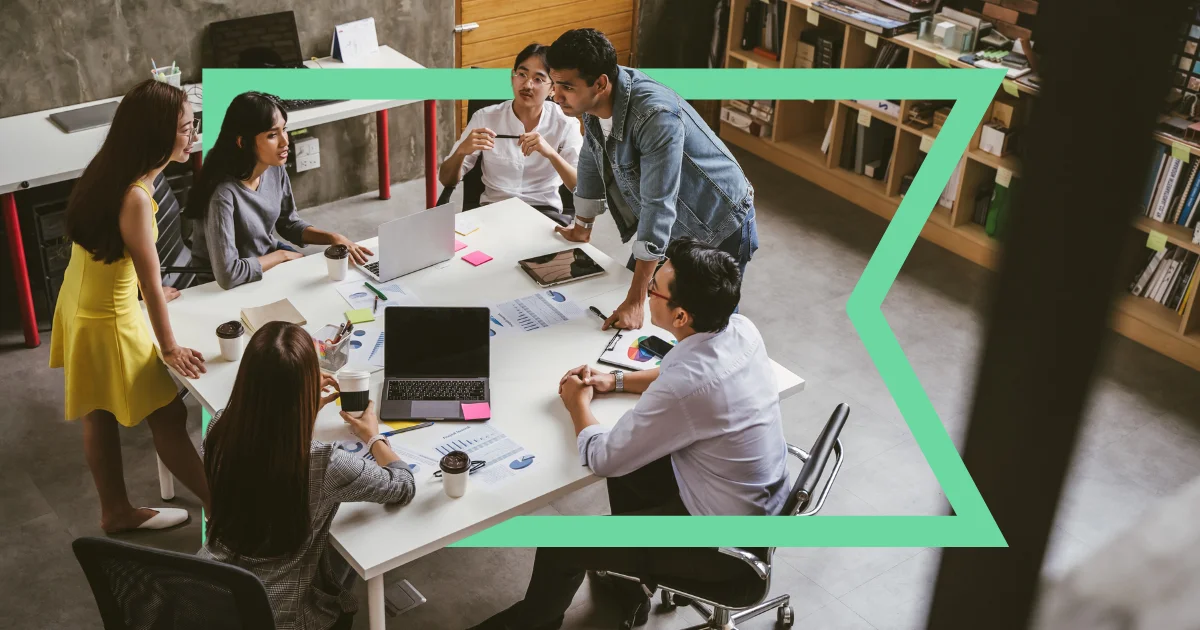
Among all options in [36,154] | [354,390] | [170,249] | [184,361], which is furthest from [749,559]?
[36,154]

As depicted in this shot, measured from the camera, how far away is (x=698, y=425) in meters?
2.46

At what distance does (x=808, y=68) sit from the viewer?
5.70 meters

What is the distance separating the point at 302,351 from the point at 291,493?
11.1 inches

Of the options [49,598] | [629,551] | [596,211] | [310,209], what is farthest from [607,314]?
[310,209]

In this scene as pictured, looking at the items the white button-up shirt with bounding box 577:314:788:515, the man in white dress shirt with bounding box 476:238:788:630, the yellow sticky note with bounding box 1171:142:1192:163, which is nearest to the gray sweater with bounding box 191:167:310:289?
the man in white dress shirt with bounding box 476:238:788:630

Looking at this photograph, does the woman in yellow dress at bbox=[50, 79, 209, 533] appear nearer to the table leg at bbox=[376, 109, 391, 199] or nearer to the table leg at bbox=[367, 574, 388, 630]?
the table leg at bbox=[367, 574, 388, 630]

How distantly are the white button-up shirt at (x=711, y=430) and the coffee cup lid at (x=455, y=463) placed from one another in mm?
293

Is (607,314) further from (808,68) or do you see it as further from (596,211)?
(808,68)

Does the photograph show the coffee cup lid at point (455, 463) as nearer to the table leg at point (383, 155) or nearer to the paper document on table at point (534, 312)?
the paper document on table at point (534, 312)

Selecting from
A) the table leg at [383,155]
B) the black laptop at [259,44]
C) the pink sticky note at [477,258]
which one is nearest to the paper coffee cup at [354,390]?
the pink sticky note at [477,258]

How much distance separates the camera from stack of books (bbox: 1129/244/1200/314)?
4445mm

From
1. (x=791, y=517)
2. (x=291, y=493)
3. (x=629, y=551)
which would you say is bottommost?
(x=629, y=551)

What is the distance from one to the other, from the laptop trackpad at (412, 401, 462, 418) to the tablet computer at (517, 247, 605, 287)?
716 mm

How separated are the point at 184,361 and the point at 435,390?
66 centimetres
